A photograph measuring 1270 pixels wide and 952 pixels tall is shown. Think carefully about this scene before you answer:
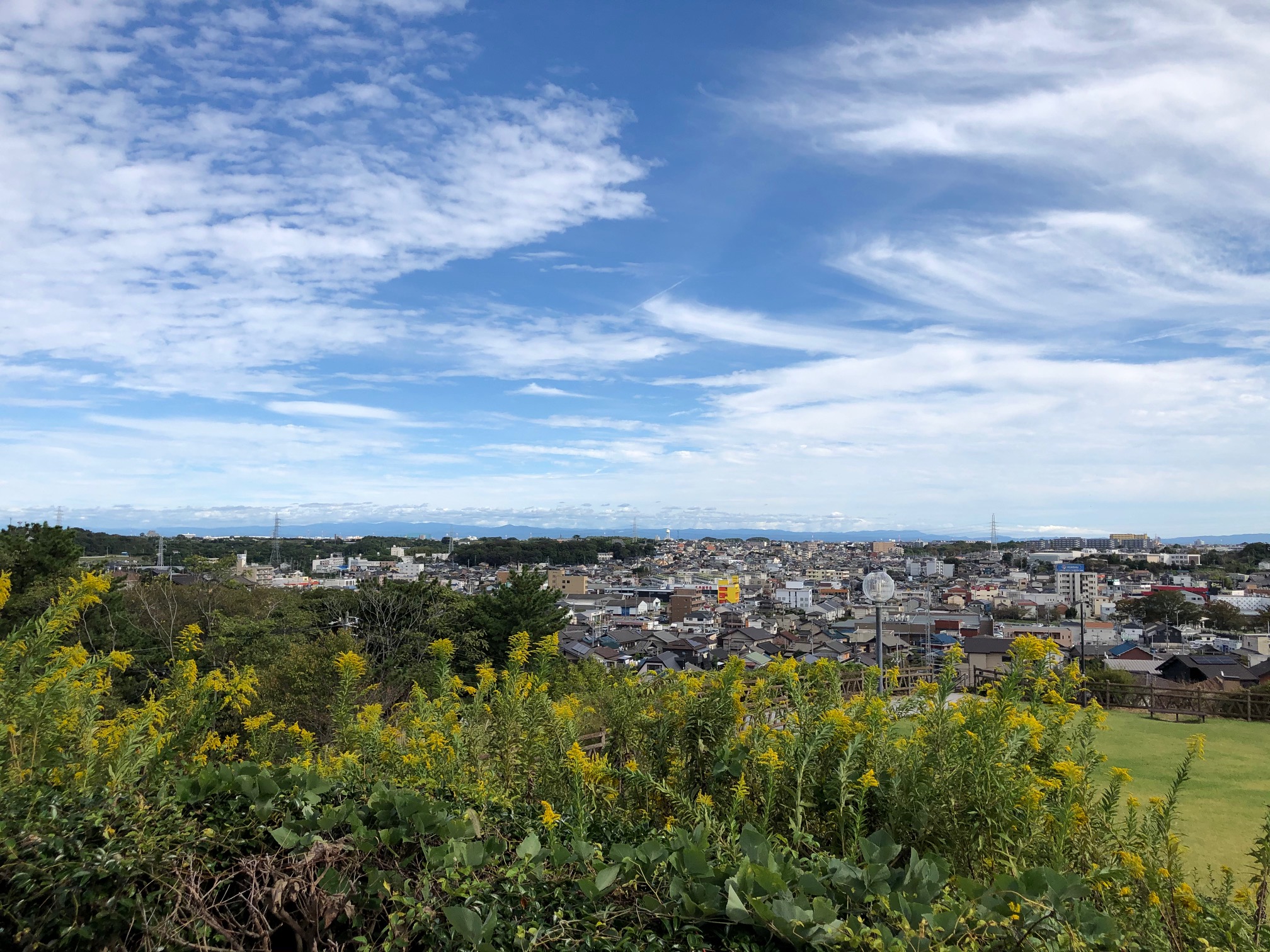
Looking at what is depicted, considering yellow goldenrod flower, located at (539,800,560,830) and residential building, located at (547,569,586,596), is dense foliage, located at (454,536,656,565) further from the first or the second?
yellow goldenrod flower, located at (539,800,560,830)

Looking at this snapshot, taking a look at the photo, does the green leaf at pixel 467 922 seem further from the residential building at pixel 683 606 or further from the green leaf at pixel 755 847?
the residential building at pixel 683 606

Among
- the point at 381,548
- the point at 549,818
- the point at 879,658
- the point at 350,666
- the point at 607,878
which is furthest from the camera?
the point at 381,548

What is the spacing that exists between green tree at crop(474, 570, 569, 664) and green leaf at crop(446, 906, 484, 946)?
1950 cm

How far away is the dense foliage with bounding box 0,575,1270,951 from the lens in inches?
56.6

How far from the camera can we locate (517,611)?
21.7m

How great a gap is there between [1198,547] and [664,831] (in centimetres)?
11828

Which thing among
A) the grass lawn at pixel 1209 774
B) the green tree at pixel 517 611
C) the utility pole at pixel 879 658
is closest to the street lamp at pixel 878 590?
the utility pole at pixel 879 658

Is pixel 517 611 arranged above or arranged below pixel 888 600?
below

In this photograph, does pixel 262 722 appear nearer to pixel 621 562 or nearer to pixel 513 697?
pixel 513 697

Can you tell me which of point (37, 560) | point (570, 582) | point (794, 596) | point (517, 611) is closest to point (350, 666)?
point (517, 611)

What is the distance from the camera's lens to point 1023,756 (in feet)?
7.39

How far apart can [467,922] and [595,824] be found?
82 centimetres

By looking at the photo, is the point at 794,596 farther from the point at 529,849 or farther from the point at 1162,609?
the point at 529,849

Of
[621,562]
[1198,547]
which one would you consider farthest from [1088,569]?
[621,562]
